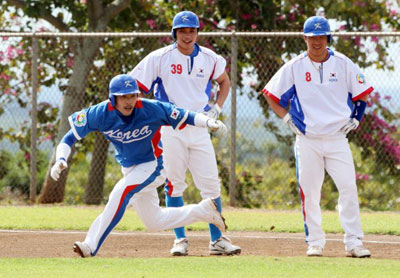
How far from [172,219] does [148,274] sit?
1227 mm

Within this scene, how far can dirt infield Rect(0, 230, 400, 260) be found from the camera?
311 inches

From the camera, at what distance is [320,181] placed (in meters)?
7.91

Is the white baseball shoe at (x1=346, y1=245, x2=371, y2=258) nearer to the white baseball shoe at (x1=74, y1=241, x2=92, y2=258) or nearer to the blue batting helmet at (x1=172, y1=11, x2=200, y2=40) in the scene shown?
the white baseball shoe at (x1=74, y1=241, x2=92, y2=258)

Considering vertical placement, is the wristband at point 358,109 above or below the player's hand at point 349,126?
above

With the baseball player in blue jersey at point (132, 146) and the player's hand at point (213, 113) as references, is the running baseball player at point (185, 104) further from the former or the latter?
the baseball player in blue jersey at point (132, 146)

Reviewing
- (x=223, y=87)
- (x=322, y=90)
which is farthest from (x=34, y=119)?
(x=322, y=90)

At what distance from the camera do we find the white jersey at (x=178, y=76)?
795cm

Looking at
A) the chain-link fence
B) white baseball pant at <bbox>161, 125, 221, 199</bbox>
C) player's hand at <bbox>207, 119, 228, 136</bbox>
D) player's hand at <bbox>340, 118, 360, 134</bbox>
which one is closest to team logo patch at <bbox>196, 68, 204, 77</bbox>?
white baseball pant at <bbox>161, 125, 221, 199</bbox>

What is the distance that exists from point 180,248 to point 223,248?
41cm

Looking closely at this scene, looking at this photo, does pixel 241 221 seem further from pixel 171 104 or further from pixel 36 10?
pixel 36 10

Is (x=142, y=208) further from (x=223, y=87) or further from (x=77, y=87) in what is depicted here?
(x=77, y=87)

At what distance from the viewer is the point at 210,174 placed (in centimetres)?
794

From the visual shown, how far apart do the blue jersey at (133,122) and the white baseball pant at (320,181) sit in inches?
50.2

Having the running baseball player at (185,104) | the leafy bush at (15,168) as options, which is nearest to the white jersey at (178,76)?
the running baseball player at (185,104)
